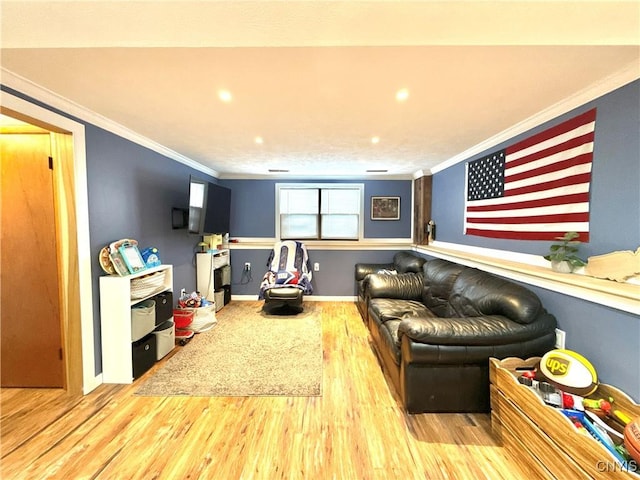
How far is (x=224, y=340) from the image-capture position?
10.1 feet

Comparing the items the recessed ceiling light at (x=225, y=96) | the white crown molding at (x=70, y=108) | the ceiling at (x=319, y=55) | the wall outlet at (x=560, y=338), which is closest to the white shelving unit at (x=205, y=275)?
the white crown molding at (x=70, y=108)

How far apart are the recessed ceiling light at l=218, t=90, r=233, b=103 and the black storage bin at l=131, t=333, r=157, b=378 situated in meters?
2.23

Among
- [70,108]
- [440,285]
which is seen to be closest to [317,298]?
[440,285]

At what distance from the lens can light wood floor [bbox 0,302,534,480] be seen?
4.66 ft

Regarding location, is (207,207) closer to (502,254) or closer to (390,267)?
(390,267)

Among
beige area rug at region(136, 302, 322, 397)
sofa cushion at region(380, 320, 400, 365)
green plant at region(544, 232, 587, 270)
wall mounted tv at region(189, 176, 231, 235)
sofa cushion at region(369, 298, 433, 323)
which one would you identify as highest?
wall mounted tv at region(189, 176, 231, 235)

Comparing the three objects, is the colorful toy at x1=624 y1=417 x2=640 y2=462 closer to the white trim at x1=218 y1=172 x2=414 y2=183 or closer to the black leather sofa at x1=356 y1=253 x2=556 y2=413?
the black leather sofa at x1=356 y1=253 x2=556 y2=413

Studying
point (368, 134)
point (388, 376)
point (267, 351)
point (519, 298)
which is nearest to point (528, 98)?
point (368, 134)

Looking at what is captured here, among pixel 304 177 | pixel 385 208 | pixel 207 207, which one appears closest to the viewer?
pixel 207 207

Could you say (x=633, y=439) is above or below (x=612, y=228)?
below

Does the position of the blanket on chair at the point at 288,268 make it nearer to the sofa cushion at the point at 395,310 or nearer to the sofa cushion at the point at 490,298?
the sofa cushion at the point at 395,310

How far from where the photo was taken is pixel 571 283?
1605 mm

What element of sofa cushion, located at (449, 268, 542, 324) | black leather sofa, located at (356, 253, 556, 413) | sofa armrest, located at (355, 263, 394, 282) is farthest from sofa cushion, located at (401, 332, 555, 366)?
sofa armrest, located at (355, 263, 394, 282)

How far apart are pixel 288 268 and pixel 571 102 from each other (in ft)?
12.4
